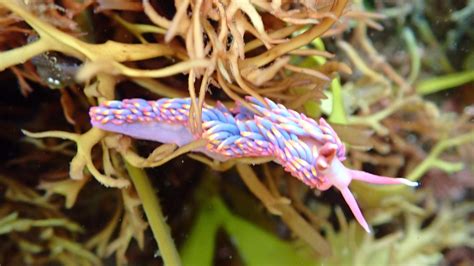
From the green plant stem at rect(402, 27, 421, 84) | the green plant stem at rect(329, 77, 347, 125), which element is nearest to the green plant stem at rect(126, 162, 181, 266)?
the green plant stem at rect(329, 77, 347, 125)

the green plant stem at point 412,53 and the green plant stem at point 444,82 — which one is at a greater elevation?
the green plant stem at point 412,53

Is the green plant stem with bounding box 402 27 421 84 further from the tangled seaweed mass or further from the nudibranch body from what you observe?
the nudibranch body

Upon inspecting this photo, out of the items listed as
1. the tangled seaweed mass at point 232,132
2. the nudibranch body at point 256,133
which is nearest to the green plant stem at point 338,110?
the tangled seaweed mass at point 232,132

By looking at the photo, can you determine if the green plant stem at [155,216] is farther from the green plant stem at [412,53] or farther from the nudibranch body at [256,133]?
the green plant stem at [412,53]

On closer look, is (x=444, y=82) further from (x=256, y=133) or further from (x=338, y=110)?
(x=256, y=133)

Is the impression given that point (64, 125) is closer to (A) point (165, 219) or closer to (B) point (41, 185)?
(B) point (41, 185)

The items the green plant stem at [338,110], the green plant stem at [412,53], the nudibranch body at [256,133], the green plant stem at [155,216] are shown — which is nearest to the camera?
the nudibranch body at [256,133]

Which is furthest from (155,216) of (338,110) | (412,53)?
(412,53)
